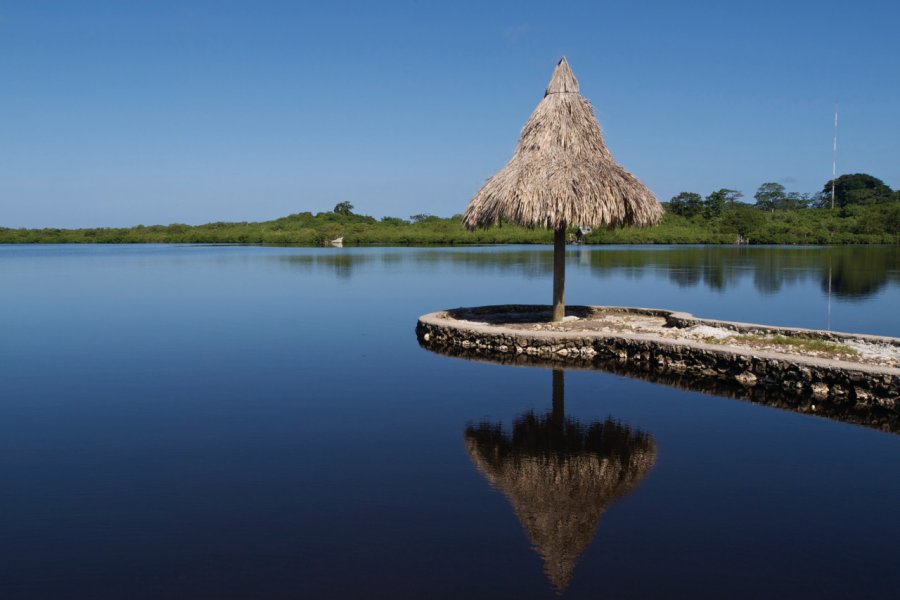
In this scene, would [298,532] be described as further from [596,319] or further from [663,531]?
[596,319]

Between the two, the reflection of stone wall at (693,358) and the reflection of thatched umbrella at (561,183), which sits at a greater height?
the reflection of thatched umbrella at (561,183)

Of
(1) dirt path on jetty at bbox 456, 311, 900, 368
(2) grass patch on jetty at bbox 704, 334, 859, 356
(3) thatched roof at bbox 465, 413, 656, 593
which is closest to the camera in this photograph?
(3) thatched roof at bbox 465, 413, 656, 593

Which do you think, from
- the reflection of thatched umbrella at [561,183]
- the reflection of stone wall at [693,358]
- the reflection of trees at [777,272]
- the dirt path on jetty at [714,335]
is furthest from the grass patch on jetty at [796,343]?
the reflection of trees at [777,272]

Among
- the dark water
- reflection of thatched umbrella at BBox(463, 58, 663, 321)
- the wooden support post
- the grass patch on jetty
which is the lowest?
the dark water

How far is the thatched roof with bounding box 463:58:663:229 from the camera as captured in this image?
12.3 m

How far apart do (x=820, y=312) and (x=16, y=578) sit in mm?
17728

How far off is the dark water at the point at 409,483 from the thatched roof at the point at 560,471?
3 centimetres

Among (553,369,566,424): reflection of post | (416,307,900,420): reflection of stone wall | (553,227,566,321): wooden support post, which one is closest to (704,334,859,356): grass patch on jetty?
(416,307,900,420): reflection of stone wall

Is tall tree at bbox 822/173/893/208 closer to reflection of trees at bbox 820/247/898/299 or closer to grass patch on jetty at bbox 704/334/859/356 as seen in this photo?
reflection of trees at bbox 820/247/898/299

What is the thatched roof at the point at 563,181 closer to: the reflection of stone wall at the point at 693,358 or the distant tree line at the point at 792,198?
the reflection of stone wall at the point at 693,358

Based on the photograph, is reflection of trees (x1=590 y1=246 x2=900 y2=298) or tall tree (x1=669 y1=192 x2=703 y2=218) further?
tall tree (x1=669 y1=192 x2=703 y2=218)

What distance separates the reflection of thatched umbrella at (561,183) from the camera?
1234 centimetres

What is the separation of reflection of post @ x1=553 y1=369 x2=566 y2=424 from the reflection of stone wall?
2.76 feet

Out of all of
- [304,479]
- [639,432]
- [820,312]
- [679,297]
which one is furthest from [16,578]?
[679,297]
